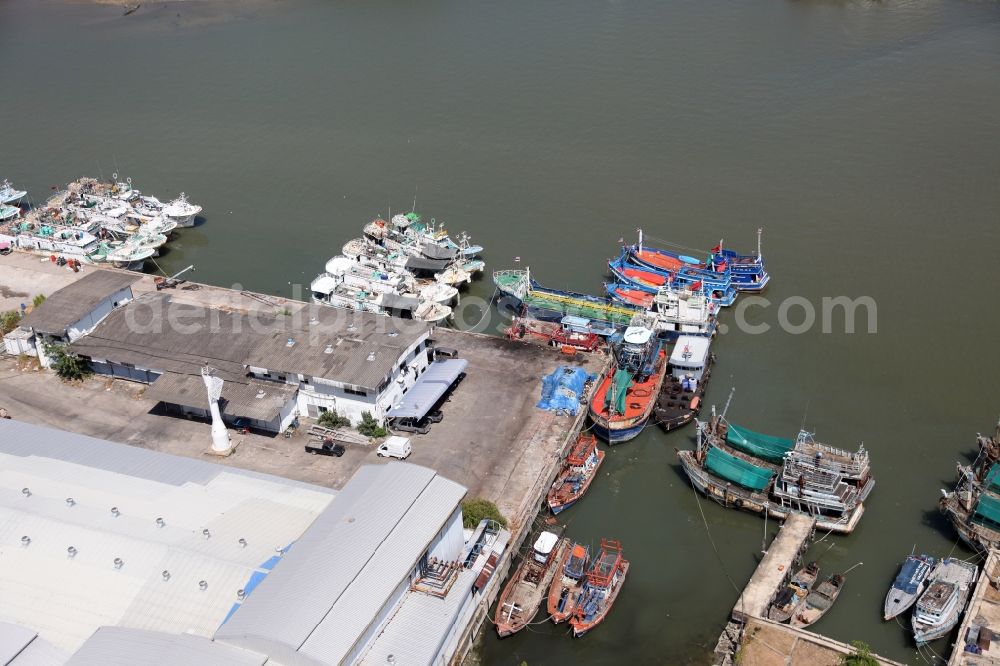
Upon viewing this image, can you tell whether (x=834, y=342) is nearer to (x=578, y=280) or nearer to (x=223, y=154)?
(x=578, y=280)

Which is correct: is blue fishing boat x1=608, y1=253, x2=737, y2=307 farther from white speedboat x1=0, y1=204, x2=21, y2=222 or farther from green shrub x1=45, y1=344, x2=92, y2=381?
white speedboat x1=0, y1=204, x2=21, y2=222

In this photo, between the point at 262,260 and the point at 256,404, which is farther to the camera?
the point at 262,260

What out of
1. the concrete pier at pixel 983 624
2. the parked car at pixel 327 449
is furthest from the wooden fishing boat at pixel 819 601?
the parked car at pixel 327 449

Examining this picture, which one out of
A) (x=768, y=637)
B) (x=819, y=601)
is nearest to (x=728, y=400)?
(x=819, y=601)

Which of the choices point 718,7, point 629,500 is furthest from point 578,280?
point 718,7

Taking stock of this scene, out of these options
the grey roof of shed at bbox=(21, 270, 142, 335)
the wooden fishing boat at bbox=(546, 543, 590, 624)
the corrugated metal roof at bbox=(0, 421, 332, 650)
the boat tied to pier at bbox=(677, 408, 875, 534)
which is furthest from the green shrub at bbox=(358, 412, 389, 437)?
the grey roof of shed at bbox=(21, 270, 142, 335)

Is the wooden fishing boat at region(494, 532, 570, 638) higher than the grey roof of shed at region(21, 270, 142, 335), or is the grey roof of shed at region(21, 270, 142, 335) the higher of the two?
the grey roof of shed at region(21, 270, 142, 335)
